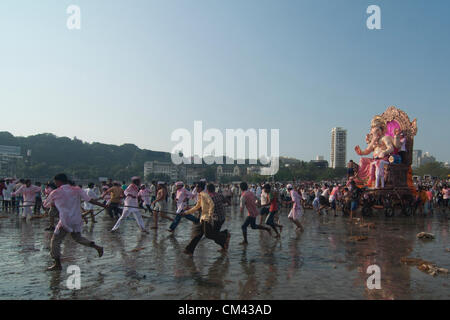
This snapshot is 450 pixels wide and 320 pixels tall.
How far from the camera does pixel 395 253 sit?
8398 mm

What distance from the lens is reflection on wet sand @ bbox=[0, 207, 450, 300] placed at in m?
5.31

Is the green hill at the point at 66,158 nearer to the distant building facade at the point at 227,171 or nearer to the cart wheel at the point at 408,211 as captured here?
the distant building facade at the point at 227,171

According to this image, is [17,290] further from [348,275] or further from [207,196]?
[348,275]

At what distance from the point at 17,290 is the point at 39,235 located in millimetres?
5705

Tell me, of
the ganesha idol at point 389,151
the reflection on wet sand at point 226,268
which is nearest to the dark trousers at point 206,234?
the reflection on wet sand at point 226,268

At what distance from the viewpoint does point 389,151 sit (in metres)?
19.4

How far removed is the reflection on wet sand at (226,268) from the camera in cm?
531

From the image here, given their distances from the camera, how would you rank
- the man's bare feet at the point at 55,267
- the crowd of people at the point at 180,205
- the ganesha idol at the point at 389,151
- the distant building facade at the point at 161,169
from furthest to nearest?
the distant building facade at the point at 161,169 → the ganesha idol at the point at 389,151 → the crowd of people at the point at 180,205 → the man's bare feet at the point at 55,267

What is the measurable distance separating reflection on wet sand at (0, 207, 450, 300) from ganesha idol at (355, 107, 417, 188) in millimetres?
8189

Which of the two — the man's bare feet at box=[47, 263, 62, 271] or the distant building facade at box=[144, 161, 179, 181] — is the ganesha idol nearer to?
the man's bare feet at box=[47, 263, 62, 271]

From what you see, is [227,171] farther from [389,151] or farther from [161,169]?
[389,151]

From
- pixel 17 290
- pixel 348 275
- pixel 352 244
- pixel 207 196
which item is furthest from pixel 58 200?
pixel 352 244

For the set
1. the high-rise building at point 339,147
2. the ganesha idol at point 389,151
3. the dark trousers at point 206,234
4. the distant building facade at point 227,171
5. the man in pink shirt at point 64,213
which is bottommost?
the distant building facade at point 227,171

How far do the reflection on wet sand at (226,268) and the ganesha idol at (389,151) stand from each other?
819 cm
